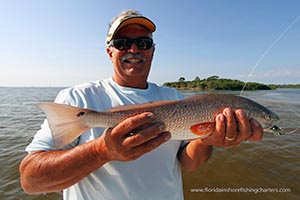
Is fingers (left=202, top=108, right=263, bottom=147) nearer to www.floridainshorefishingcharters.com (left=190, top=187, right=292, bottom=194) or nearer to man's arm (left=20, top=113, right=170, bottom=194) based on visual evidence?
man's arm (left=20, top=113, right=170, bottom=194)

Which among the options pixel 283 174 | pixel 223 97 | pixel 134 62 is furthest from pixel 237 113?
pixel 283 174

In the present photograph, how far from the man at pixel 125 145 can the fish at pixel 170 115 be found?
113mm

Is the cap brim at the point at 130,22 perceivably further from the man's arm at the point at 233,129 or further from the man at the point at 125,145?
the man's arm at the point at 233,129

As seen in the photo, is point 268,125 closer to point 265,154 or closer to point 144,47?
point 144,47

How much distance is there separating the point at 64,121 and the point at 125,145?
0.65m

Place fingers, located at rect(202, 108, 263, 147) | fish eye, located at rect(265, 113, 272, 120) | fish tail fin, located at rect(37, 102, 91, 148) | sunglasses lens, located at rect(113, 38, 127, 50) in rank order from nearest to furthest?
fish tail fin, located at rect(37, 102, 91, 148) < fingers, located at rect(202, 108, 263, 147) < fish eye, located at rect(265, 113, 272, 120) < sunglasses lens, located at rect(113, 38, 127, 50)

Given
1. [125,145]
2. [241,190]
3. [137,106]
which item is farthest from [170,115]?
[241,190]

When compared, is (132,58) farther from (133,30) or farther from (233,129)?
(233,129)

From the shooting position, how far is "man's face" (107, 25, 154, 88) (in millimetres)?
2357

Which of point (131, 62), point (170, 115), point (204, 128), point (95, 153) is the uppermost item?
point (131, 62)

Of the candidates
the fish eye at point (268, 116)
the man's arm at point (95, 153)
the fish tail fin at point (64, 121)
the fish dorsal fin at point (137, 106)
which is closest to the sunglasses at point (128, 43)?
the fish dorsal fin at point (137, 106)

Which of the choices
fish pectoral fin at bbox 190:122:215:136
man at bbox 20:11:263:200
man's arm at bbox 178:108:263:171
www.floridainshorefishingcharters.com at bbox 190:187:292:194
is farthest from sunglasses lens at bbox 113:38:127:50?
www.floridainshorefishingcharters.com at bbox 190:187:292:194

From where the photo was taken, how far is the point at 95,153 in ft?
5.38

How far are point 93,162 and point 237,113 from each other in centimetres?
145
